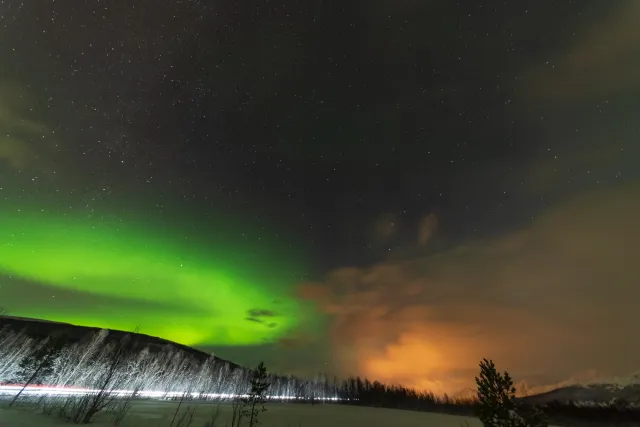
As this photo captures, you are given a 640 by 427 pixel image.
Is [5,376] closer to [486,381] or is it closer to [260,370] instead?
[260,370]

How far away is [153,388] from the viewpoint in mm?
118562

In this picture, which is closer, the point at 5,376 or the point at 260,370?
the point at 260,370

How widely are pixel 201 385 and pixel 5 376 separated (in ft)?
244

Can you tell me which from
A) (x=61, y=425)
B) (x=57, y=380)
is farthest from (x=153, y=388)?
(x=61, y=425)

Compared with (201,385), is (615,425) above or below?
below

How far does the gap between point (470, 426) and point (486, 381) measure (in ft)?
270

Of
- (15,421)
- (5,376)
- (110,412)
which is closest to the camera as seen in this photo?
(15,421)

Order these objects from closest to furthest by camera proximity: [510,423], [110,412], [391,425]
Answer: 1. [510,423]
2. [110,412]
3. [391,425]

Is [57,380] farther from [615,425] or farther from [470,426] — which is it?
[615,425]

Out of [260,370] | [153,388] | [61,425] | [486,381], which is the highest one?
[153,388]

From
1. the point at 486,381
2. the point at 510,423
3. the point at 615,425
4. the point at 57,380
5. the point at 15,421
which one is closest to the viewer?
the point at 510,423

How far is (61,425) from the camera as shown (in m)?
32.0

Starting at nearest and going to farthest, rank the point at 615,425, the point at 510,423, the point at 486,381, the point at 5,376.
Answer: the point at 510,423 < the point at 486,381 < the point at 5,376 < the point at 615,425

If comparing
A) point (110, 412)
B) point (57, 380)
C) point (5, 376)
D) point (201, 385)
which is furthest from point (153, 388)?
point (110, 412)
